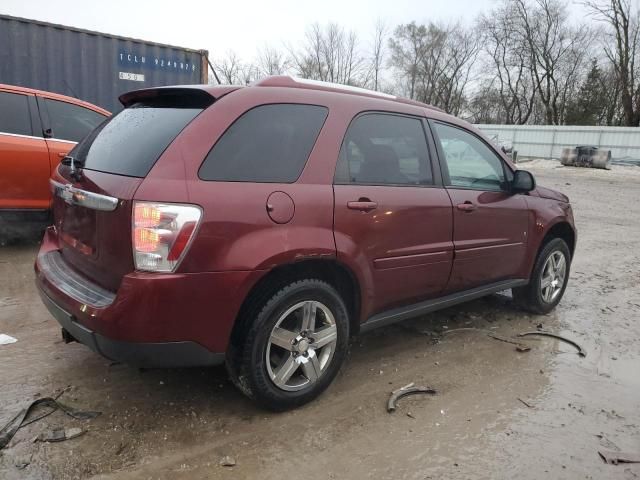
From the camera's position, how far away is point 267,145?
2658 mm

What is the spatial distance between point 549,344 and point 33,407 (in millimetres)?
3606

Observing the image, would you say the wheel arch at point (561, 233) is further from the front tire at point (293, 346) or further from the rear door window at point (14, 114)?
the rear door window at point (14, 114)

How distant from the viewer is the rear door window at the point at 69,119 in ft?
18.9

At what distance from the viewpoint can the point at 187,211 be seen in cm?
230

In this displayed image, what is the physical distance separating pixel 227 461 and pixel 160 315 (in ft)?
2.53

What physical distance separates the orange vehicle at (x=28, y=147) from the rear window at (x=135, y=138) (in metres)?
2.91

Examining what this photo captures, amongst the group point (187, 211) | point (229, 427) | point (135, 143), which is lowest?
point (229, 427)

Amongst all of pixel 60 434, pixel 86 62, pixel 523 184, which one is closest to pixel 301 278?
pixel 60 434

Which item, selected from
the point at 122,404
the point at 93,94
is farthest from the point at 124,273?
the point at 93,94

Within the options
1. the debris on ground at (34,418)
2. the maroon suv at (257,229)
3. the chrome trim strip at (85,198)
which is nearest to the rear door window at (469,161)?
the maroon suv at (257,229)

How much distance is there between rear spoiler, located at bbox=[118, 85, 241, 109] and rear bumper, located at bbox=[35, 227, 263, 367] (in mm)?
924

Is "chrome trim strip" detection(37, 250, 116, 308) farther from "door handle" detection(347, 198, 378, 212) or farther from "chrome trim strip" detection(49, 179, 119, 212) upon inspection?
"door handle" detection(347, 198, 378, 212)

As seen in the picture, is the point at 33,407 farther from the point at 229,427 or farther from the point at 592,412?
the point at 592,412

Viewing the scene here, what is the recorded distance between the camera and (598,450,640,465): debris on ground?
2.56 metres
